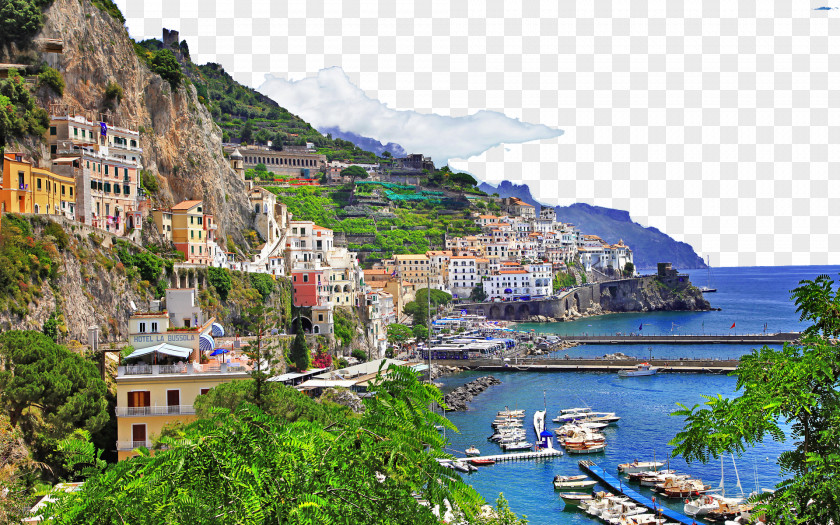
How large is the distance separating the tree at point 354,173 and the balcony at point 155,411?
86.2 meters

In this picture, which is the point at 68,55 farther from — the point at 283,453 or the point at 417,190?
the point at 417,190

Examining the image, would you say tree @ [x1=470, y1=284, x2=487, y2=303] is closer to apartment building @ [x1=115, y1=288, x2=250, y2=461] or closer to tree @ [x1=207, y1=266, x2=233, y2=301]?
tree @ [x1=207, y1=266, x2=233, y2=301]

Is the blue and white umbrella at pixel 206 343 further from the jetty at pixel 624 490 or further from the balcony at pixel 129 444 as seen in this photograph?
the jetty at pixel 624 490

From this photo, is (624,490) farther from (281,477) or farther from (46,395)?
(281,477)

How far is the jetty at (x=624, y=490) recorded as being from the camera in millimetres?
24797

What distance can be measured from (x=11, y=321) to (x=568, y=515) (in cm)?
1945

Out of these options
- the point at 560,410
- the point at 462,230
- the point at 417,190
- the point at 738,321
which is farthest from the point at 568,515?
the point at 417,190

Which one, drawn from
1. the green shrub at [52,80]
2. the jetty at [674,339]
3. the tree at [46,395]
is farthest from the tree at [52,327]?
the jetty at [674,339]

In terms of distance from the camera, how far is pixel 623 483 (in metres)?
29.1

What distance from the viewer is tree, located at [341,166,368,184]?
344 feet

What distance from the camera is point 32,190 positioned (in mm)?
29391

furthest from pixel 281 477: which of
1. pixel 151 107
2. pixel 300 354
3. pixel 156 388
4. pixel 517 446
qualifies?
pixel 151 107

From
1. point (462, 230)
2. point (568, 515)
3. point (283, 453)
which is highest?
point (462, 230)

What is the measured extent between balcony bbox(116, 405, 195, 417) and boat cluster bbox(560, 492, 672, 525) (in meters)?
14.2
